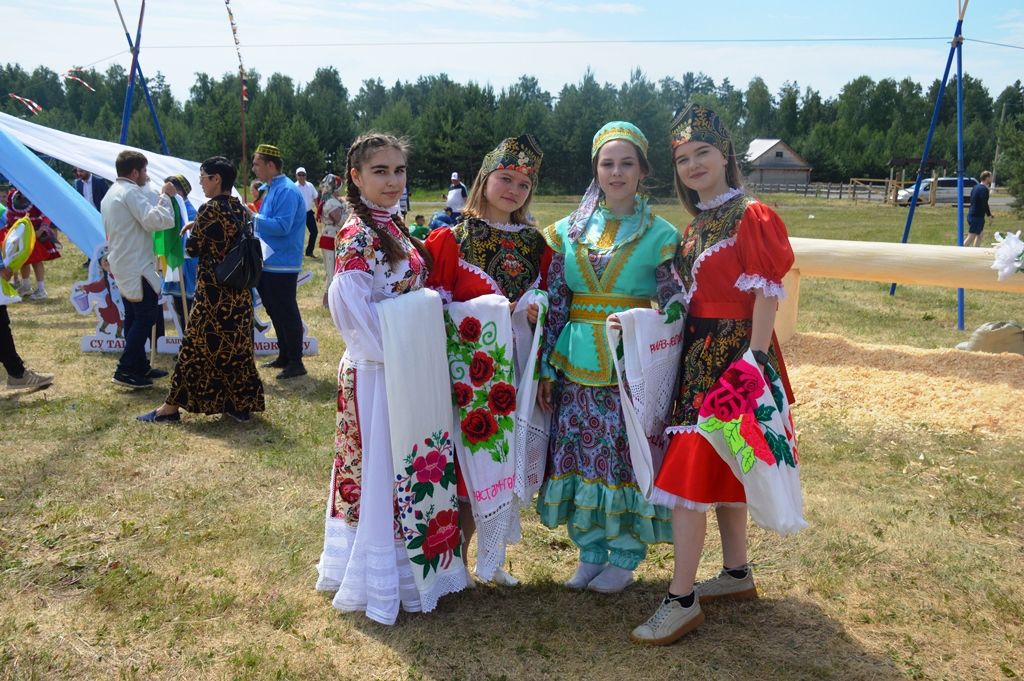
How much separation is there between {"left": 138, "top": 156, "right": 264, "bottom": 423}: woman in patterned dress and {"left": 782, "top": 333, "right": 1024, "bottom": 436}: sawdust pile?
3.90 metres

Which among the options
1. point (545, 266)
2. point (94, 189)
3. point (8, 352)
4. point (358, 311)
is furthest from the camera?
point (94, 189)

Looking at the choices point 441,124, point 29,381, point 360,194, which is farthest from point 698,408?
point 441,124

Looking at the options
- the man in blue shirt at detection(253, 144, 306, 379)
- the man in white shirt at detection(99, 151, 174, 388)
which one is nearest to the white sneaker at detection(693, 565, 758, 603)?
the man in blue shirt at detection(253, 144, 306, 379)

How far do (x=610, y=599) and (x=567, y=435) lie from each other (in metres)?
0.72

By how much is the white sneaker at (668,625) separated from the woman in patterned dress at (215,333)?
3500mm

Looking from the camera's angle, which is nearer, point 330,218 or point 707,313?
point 707,313

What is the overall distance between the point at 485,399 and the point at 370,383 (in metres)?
0.43

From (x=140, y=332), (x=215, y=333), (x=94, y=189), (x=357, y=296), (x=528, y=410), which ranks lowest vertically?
(x=140, y=332)

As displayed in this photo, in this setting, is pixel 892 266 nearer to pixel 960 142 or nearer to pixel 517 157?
pixel 960 142

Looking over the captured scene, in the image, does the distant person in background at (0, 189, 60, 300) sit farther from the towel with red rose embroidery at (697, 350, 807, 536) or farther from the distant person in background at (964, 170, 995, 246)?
the distant person in background at (964, 170, 995, 246)

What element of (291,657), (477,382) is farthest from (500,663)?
(477,382)

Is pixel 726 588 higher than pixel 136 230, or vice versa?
pixel 136 230

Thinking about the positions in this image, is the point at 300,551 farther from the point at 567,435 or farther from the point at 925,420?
the point at 925,420

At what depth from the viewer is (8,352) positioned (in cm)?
619
